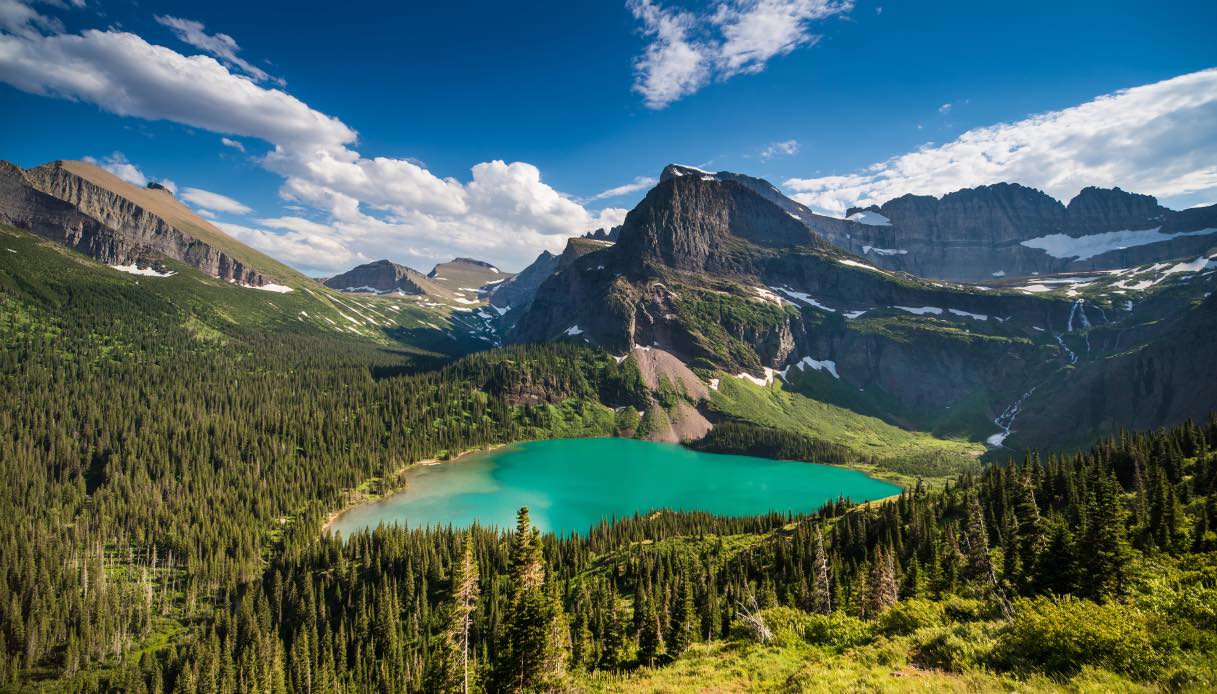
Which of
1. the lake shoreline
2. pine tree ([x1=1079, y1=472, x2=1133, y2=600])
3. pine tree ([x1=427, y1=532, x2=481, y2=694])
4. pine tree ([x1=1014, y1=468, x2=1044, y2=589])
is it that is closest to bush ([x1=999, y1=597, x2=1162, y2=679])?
pine tree ([x1=1079, y1=472, x2=1133, y2=600])

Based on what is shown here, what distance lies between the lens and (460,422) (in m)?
176

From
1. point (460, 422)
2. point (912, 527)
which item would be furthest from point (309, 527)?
point (912, 527)

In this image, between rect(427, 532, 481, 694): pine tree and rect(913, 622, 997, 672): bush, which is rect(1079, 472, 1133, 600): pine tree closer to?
rect(913, 622, 997, 672): bush

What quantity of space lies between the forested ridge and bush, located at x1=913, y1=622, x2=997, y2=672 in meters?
0.11

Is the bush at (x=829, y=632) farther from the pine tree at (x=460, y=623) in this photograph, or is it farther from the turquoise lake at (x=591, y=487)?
the turquoise lake at (x=591, y=487)

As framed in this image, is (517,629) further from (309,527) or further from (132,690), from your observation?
(309,527)

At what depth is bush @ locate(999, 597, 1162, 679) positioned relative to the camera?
1346 centimetres

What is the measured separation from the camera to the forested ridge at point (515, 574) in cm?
2158

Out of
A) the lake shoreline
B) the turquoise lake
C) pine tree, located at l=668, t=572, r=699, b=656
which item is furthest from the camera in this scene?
the turquoise lake

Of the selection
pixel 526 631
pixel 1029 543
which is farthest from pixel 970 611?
pixel 1029 543

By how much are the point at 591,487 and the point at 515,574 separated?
104 m

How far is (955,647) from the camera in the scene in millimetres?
17375

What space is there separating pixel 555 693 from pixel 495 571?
2258 inches

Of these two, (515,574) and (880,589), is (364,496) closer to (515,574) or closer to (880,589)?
(515,574)
